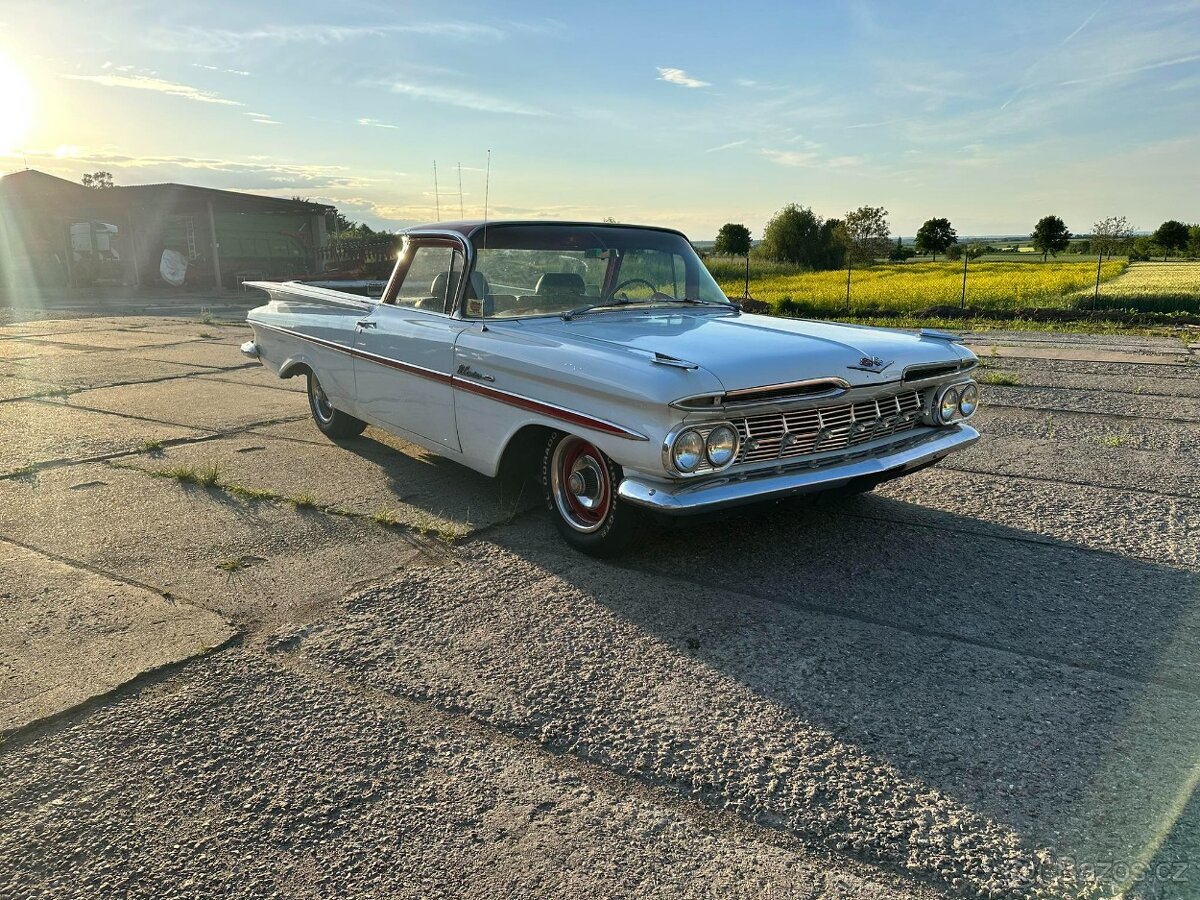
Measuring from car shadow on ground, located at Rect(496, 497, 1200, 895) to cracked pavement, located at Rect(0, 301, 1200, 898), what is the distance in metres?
0.01

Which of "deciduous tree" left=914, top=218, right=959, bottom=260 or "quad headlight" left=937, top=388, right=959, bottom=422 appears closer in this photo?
"quad headlight" left=937, top=388, right=959, bottom=422

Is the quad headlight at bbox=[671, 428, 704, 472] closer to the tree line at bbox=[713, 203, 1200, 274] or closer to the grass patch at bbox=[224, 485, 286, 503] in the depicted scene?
the grass patch at bbox=[224, 485, 286, 503]

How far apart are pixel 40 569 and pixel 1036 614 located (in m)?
4.22

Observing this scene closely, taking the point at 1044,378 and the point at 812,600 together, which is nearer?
the point at 812,600

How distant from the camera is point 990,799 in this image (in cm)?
226

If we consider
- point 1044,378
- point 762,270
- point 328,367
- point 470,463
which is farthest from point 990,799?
point 762,270

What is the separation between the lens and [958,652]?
3055mm

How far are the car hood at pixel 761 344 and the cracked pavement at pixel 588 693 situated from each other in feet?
2.31

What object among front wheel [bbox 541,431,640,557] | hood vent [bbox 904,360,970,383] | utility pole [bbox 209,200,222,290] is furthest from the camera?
utility pole [bbox 209,200,222,290]

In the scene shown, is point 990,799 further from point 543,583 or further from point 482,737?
point 543,583

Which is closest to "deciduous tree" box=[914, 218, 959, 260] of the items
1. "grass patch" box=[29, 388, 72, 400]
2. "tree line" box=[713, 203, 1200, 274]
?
"tree line" box=[713, 203, 1200, 274]

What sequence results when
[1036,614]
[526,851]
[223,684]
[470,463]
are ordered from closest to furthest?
[526,851], [223,684], [1036,614], [470,463]

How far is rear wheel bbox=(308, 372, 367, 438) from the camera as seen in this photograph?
6.11 meters

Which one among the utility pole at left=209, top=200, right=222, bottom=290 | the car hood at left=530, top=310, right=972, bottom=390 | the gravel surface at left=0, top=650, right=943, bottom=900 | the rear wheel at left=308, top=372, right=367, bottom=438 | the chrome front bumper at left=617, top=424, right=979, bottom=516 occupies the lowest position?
the gravel surface at left=0, top=650, right=943, bottom=900
